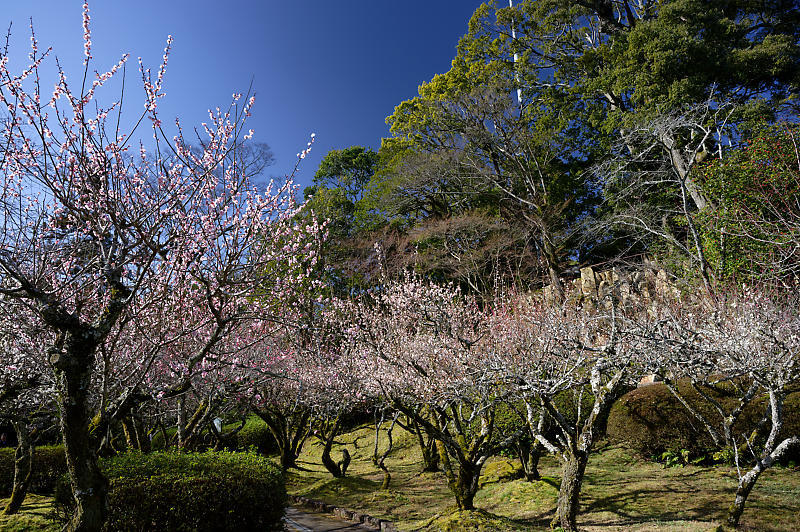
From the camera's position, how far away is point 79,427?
145 inches

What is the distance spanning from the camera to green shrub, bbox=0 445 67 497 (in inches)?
362

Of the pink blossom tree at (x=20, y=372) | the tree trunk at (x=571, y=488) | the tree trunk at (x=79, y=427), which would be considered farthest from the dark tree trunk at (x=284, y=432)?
the tree trunk at (x=79, y=427)

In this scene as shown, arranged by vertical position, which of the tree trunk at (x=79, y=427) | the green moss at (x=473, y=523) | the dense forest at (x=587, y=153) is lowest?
the green moss at (x=473, y=523)

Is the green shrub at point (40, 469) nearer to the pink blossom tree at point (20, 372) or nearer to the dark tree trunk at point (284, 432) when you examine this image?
the pink blossom tree at point (20, 372)

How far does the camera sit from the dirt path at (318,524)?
7098 millimetres

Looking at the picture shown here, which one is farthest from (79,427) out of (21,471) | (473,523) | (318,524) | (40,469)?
(40,469)

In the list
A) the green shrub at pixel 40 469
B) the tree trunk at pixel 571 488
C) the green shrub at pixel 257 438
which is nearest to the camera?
the tree trunk at pixel 571 488

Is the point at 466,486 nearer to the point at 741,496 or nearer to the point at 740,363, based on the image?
the point at 741,496

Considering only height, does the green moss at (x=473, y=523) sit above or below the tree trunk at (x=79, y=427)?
below

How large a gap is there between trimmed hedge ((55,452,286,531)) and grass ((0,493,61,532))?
0.80m

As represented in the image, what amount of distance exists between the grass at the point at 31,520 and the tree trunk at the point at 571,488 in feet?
19.9

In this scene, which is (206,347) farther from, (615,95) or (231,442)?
(615,95)

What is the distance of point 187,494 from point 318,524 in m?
3.01

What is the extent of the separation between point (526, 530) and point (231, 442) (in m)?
12.6
